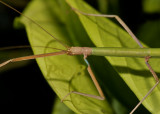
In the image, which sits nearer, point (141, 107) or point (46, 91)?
point (141, 107)

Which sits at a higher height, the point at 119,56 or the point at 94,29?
the point at 94,29

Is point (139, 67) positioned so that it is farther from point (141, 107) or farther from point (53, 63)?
point (53, 63)

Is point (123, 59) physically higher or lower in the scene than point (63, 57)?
lower

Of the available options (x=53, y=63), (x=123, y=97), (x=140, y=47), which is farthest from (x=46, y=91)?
(x=140, y=47)

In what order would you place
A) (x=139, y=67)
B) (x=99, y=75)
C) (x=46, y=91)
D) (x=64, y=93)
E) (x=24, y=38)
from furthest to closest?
1. (x=24, y=38)
2. (x=46, y=91)
3. (x=99, y=75)
4. (x=139, y=67)
5. (x=64, y=93)

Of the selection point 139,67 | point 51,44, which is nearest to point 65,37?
point 51,44

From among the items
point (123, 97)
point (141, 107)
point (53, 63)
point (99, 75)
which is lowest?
point (141, 107)

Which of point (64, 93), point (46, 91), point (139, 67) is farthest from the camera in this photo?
point (46, 91)
